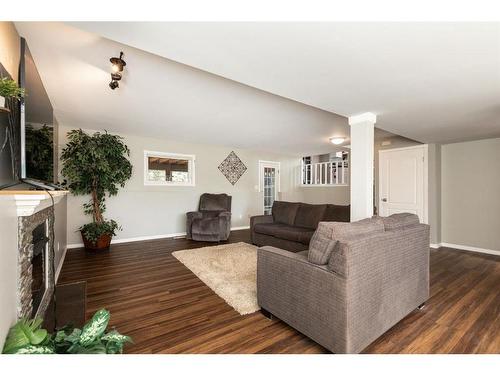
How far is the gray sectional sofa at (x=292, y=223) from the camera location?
3736 mm

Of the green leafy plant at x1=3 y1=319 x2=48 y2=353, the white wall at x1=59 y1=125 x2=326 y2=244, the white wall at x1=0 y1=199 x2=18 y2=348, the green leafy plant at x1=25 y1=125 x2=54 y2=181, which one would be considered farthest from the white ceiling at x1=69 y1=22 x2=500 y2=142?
the white wall at x1=59 y1=125 x2=326 y2=244

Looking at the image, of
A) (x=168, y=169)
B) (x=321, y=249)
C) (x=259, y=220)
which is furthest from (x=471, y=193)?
(x=168, y=169)

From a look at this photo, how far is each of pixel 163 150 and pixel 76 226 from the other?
2.21 m

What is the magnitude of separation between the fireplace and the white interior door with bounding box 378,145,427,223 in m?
5.60

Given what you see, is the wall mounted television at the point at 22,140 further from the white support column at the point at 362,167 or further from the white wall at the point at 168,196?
the white wall at the point at 168,196

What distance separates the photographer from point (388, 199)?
5.10 m

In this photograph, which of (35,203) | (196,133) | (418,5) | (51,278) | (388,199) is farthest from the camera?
(388,199)

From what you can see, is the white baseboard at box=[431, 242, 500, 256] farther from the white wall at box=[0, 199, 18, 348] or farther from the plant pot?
the plant pot

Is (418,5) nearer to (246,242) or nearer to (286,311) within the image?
(286,311)

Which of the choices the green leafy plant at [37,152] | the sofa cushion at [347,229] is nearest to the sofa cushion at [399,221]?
the sofa cushion at [347,229]

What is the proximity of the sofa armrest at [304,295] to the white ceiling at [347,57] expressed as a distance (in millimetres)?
1485

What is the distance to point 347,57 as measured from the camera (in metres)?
1.67

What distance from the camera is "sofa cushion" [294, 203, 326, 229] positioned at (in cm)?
407

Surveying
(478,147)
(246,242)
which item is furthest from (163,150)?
(478,147)
